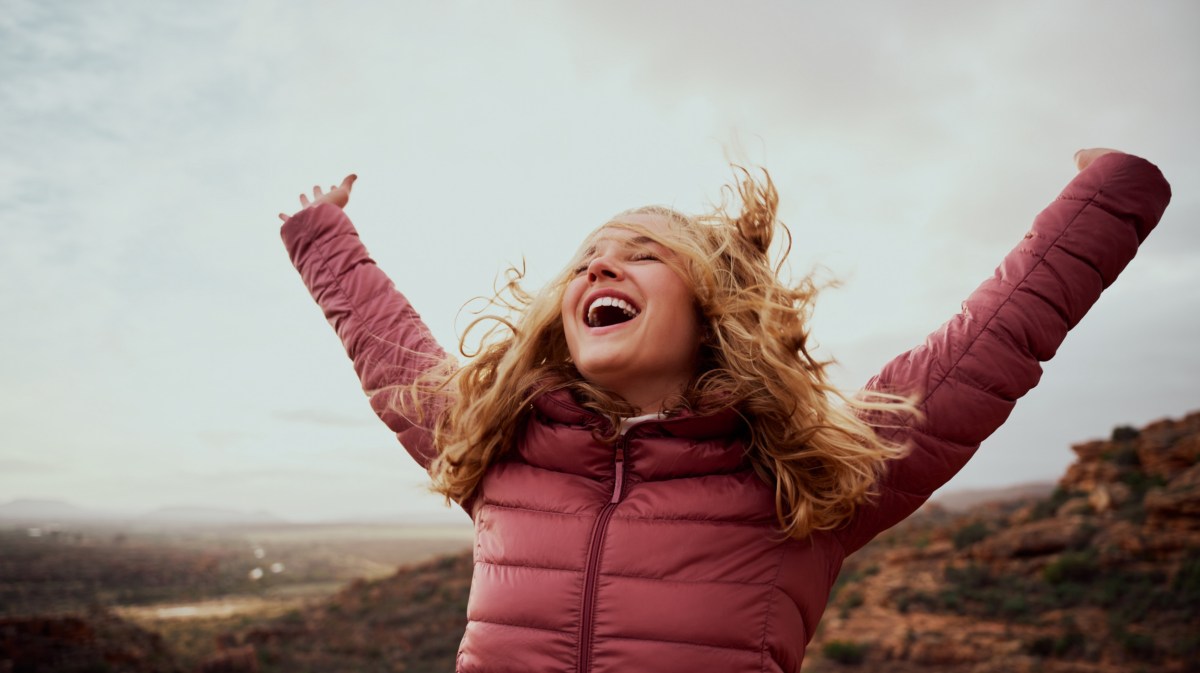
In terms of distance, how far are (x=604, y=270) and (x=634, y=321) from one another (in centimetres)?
16

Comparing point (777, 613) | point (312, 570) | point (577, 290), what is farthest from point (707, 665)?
point (312, 570)

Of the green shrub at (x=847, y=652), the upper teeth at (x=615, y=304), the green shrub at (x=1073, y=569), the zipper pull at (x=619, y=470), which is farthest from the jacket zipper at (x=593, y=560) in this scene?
the green shrub at (x=1073, y=569)

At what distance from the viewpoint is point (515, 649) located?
5.70ft

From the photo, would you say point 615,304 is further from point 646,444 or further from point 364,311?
point 364,311

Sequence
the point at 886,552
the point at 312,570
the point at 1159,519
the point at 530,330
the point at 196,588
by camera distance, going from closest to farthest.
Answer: the point at 530,330
the point at 1159,519
the point at 886,552
the point at 196,588
the point at 312,570

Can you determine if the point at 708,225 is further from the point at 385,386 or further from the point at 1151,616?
the point at 1151,616

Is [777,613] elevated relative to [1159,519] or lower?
lower

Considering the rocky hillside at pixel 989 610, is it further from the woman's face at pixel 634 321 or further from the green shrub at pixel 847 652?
the woman's face at pixel 634 321

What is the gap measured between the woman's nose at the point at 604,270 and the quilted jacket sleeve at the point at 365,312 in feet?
2.09

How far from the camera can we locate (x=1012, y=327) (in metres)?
1.78

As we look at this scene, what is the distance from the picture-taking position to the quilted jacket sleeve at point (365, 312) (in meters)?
2.29

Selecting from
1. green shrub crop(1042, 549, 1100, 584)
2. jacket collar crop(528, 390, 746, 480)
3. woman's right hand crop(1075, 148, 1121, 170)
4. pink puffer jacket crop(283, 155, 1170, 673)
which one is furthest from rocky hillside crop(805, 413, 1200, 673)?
jacket collar crop(528, 390, 746, 480)

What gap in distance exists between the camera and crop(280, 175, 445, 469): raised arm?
7.53 ft

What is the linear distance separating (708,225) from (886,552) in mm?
24655
